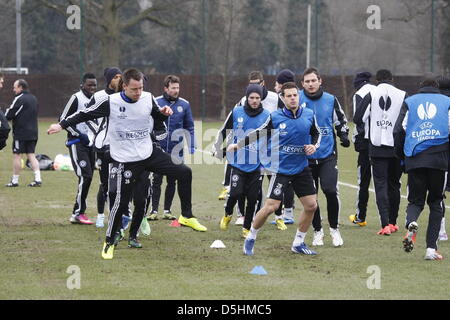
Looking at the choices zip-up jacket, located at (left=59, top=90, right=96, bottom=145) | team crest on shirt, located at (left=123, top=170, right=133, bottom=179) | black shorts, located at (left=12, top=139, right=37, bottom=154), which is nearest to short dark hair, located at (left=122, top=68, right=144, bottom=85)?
team crest on shirt, located at (left=123, top=170, right=133, bottom=179)

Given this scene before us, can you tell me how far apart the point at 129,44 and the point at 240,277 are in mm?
51328

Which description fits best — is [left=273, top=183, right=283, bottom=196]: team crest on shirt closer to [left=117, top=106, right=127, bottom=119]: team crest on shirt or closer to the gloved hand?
the gloved hand

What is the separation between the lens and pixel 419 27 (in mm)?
44406

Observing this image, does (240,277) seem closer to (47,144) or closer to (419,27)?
(47,144)

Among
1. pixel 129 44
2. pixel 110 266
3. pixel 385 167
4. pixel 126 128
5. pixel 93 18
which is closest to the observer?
pixel 110 266

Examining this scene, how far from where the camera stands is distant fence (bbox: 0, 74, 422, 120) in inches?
1631

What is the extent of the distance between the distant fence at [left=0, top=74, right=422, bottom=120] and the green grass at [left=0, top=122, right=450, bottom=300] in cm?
2921

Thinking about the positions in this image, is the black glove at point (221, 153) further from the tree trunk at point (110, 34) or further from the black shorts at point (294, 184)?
the tree trunk at point (110, 34)

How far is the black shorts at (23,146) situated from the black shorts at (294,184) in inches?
348

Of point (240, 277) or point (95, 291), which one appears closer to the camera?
point (95, 291)

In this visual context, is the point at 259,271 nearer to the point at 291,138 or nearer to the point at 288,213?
the point at 291,138

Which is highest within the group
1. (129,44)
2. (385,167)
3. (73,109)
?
(129,44)

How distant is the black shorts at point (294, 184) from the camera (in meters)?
Result: 9.10

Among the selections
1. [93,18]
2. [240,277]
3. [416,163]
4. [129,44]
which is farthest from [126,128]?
[129,44]
